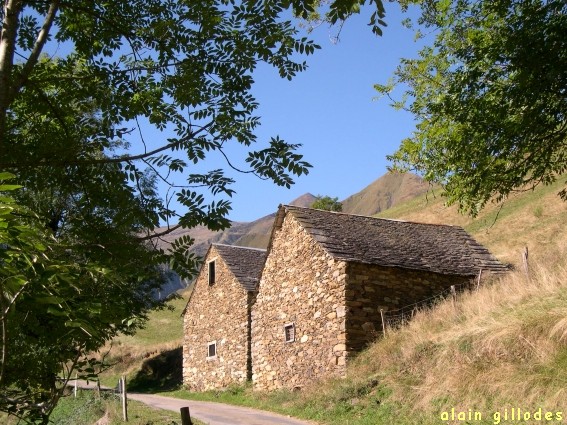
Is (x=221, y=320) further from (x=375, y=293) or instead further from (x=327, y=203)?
(x=327, y=203)

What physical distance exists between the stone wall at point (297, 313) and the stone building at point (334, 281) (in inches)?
1.2

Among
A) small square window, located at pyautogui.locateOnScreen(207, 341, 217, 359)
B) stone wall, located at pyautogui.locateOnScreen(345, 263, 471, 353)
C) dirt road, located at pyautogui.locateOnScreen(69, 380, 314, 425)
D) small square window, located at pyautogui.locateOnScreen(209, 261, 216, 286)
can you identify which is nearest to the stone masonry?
stone wall, located at pyautogui.locateOnScreen(345, 263, 471, 353)

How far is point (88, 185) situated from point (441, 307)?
39.6ft

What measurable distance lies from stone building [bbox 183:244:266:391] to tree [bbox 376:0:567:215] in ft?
42.0

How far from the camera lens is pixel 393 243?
20.5 m

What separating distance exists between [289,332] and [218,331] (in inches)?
262

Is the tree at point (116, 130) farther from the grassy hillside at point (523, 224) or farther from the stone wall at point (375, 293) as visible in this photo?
the grassy hillside at point (523, 224)

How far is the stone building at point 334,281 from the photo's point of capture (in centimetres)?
1752

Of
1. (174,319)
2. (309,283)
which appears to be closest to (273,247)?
(309,283)

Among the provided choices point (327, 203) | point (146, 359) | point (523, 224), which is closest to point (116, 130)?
point (146, 359)

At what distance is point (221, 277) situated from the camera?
86.8 feet

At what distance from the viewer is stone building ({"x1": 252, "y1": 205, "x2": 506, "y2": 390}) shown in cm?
1752

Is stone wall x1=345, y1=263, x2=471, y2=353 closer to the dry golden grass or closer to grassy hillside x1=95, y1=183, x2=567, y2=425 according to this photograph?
grassy hillside x1=95, y1=183, x2=567, y2=425

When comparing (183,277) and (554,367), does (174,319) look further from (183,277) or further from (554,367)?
(183,277)
